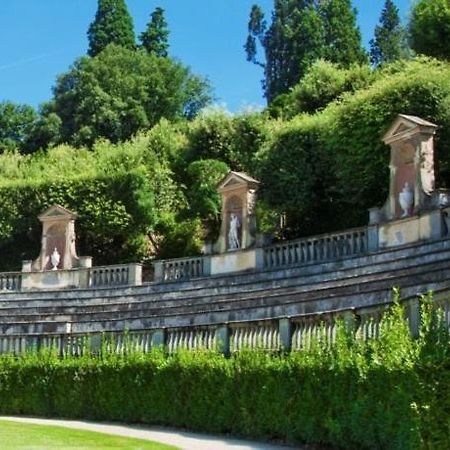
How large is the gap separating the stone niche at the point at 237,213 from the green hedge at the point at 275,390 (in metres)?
9.02

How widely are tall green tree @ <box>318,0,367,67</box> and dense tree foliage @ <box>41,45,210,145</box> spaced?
11.3 metres

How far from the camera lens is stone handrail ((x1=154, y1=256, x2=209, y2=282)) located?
87.0 ft

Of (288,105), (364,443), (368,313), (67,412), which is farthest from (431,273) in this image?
(288,105)

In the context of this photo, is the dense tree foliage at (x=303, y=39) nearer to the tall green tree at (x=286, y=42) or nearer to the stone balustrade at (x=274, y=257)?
the tall green tree at (x=286, y=42)

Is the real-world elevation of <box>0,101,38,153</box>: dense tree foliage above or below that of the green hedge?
above

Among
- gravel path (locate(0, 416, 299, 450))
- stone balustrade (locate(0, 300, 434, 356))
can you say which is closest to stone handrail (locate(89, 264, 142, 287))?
stone balustrade (locate(0, 300, 434, 356))

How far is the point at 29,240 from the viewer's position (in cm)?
3609

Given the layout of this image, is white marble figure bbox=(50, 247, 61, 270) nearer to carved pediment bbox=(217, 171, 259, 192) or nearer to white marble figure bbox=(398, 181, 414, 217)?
carved pediment bbox=(217, 171, 259, 192)

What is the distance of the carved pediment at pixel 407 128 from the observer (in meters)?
21.5

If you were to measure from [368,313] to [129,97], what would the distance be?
45840 millimetres

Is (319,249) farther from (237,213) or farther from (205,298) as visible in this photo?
(237,213)

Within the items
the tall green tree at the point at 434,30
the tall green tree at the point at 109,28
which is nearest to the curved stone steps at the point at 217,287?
the tall green tree at the point at 434,30

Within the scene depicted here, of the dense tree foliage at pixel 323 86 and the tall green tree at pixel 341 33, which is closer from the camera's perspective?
the dense tree foliage at pixel 323 86

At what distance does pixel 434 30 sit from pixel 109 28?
3649 centimetres
